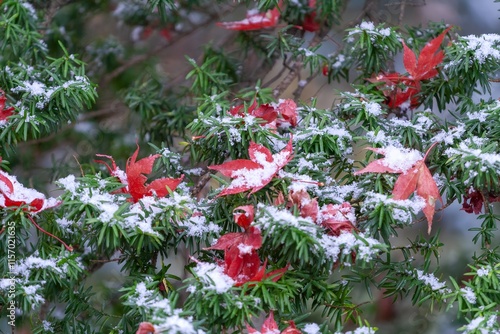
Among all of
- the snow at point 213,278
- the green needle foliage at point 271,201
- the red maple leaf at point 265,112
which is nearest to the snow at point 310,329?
the green needle foliage at point 271,201

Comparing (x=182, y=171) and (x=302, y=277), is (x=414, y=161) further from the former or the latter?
(x=182, y=171)

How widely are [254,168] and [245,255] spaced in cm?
13

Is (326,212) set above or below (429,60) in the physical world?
below

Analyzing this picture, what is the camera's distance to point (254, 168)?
90 cm

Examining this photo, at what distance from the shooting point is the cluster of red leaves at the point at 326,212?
33.3 inches

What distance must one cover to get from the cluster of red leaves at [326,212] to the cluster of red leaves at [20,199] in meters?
0.35

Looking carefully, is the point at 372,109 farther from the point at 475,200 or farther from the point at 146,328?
the point at 146,328

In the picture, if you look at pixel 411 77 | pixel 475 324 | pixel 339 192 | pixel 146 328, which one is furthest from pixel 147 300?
pixel 411 77

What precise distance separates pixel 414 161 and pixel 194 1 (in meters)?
0.84

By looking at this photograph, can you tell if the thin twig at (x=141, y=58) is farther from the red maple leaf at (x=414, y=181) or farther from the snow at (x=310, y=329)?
the snow at (x=310, y=329)

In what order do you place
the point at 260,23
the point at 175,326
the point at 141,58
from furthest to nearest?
the point at 141,58 → the point at 260,23 → the point at 175,326

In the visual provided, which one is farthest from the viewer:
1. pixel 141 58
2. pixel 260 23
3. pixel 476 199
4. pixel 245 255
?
pixel 141 58

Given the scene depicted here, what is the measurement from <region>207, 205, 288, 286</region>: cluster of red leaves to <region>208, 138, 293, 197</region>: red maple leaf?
1.5 inches

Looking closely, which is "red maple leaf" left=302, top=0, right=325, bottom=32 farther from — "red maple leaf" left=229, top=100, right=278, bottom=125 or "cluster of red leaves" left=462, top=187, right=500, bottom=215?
"cluster of red leaves" left=462, top=187, right=500, bottom=215
